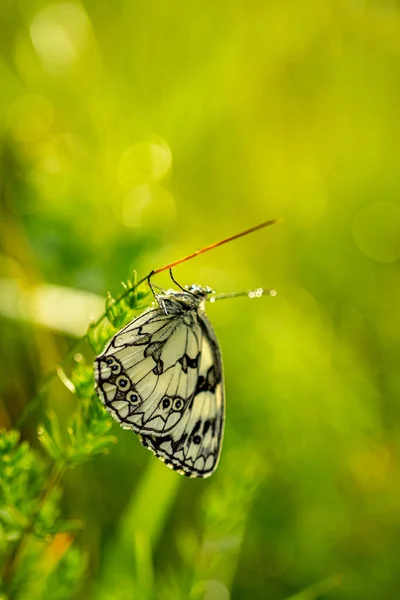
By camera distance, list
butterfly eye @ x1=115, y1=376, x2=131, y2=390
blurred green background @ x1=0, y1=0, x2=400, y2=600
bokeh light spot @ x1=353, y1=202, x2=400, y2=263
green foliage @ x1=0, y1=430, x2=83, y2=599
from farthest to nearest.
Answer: bokeh light spot @ x1=353, y1=202, x2=400, y2=263, blurred green background @ x1=0, y1=0, x2=400, y2=600, butterfly eye @ x1=115, y1=376, x2=131, y2=390, green foliage @ x1=0, y1=430, x2=83, y2=599

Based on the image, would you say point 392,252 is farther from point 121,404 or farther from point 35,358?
point 121,404

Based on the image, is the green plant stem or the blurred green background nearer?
the green plant stem

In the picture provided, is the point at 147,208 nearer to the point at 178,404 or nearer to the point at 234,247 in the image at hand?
the point at 234,247

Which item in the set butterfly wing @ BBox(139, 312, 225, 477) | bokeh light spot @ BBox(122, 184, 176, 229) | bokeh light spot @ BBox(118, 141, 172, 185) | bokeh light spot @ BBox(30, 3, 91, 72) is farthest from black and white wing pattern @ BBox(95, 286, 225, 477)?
bokeh light spot @ BBox(30, 3, 91, 72)

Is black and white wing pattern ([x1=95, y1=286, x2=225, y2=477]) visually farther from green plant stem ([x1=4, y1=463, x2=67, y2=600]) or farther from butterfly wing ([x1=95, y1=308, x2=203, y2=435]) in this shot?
green plant stem ([x1=4, y1=463, x2=67, y2=600])

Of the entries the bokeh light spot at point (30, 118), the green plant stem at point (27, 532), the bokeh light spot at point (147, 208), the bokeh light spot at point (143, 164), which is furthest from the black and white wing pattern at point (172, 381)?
the bokeh light spot at point (30, 118)

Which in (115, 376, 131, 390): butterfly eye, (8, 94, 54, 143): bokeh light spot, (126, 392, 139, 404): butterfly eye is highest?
(8, 94, 54, 143): bokeh light spot
